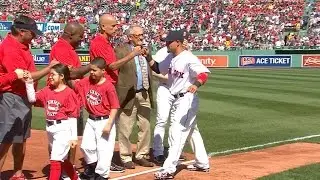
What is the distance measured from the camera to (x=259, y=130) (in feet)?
37.6

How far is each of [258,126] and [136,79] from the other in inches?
185

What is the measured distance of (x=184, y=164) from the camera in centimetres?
816

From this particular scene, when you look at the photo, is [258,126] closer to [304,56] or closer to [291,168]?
[291,168]

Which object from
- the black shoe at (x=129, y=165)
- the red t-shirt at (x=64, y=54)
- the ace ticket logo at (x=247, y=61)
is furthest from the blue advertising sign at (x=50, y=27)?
the red t-shirt at (x=64, y=54)

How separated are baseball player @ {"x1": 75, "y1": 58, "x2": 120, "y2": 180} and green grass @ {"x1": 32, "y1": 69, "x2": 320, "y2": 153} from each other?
10.2 feet

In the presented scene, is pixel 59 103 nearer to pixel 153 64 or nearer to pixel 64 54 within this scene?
pixel 64 54

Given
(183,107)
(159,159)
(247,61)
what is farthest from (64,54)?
(247,61)

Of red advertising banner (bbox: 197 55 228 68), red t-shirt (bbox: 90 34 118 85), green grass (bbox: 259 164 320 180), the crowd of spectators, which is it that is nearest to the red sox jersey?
red t-shirt (bbox: 90 34 118 85)

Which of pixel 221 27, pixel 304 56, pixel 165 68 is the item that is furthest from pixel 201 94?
pixel 221 27

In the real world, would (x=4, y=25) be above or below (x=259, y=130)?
above

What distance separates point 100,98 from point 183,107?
117cm

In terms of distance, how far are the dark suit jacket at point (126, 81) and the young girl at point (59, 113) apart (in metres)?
1.45

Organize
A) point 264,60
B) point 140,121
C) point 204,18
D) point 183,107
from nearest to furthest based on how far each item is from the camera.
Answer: point 183,107 < point 140,121 < point 264,60 < point 204,18

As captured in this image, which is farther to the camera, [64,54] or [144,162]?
[144,162]
